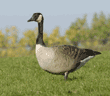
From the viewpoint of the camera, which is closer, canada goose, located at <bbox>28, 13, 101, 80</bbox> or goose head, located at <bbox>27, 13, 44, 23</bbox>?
canada goose, located at <bbox>28, 13, 101, 80</bbox>

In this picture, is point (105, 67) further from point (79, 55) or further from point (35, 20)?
point (35, 20)

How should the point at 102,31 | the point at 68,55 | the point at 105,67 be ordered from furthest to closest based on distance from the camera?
the point at 102,31 → the point at 105,67 → the point at 68,55

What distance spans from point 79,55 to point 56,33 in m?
33.5

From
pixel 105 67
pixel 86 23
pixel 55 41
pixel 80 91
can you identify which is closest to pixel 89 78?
pixel 80 91

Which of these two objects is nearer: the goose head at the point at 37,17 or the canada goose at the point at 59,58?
the canada goose at the point at 59,58

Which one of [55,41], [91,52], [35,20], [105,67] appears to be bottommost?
[55,41]

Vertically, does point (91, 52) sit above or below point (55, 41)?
above

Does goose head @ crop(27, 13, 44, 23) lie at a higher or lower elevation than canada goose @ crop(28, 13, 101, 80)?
higher

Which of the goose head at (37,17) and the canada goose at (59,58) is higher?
the goose head at (37,17)

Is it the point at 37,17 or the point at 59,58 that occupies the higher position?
the point at 37,17

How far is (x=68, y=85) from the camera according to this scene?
723cm

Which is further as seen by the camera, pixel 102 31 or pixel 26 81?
pixel 102 31

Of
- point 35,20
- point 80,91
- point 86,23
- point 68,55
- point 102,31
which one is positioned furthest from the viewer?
point 86,23

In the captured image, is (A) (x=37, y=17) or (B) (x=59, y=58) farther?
(A) (x=37, y=17)
